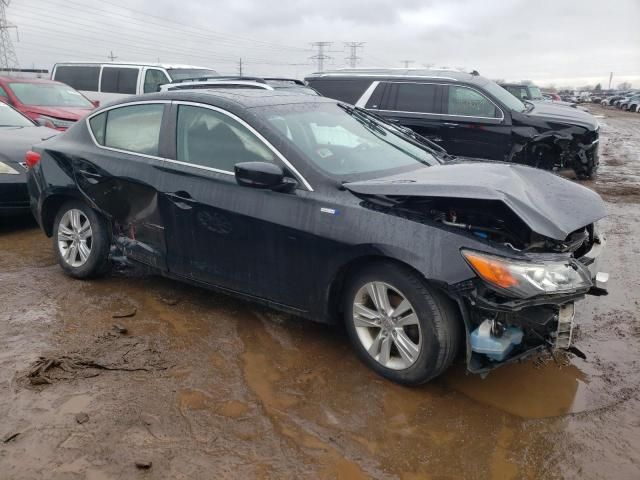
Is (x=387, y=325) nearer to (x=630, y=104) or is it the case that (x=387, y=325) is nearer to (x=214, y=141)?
(x=214, y=141)

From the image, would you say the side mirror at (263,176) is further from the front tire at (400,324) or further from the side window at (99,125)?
the side window at (99,125)

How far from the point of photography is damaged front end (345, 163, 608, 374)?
2873 mm

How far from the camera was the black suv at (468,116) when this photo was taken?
9117 mm

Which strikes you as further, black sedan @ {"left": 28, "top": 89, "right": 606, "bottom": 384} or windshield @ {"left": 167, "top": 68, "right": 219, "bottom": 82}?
windshield @ {"left": 167, "top": 68, "right": 219, "bottom": 82}

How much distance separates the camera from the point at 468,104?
915 cm

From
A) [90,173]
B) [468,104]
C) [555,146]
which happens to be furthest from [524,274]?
[555,146]

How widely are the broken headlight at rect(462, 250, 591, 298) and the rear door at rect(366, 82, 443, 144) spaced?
21.5 ft

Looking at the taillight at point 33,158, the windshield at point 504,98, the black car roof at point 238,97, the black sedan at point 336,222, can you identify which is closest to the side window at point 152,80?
the windshield at point 504,98

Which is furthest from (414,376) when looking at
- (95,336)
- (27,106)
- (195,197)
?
(27,106)

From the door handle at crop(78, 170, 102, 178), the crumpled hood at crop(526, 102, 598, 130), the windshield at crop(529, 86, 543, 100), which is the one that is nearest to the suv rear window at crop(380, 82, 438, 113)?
the crumpled hood at crop(526, 102, 598, 130)

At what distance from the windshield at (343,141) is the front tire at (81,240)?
6.05 feet

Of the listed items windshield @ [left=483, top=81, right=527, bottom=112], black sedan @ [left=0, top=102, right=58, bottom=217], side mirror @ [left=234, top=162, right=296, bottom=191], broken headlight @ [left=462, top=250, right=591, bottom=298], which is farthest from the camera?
windshield @ [left=483, top=81, right=527, bottom=112]

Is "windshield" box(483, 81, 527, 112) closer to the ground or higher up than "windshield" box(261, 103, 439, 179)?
higher up

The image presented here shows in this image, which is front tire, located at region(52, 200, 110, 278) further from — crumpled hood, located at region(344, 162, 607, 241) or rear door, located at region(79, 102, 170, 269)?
crumpled hood, located at region(344, 162, 607, 241)
